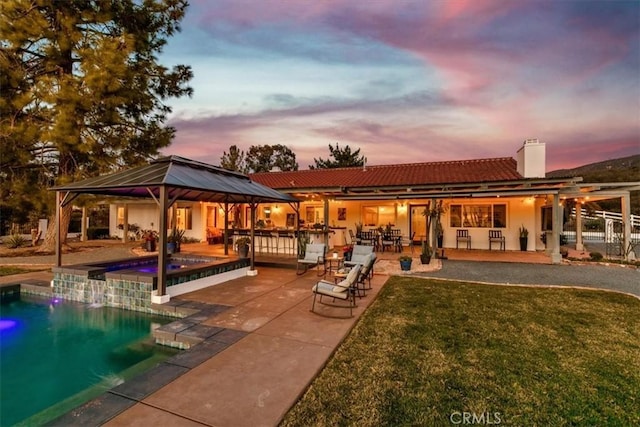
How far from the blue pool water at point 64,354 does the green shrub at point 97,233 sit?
52.4 ft

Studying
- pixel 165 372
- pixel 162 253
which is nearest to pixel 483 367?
pixel 165 372

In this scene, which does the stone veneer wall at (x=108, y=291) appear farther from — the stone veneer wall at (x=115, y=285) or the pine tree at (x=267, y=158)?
the pine tree at (x=267, y=158)

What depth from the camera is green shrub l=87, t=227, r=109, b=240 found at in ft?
66.3

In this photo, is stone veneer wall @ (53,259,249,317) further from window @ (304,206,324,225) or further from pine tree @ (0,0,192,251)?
window @ (304,206,324,225)

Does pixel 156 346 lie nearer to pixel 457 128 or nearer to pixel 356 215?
pixel 356 215

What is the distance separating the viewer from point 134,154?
42.4ft

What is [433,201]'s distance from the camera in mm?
11438

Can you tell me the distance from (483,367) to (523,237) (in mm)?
12094

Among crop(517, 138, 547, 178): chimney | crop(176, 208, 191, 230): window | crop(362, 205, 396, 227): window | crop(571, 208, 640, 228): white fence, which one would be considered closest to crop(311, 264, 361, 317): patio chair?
crop(362, 205, 396, 227): window

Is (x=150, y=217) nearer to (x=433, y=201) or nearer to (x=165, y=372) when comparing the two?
(x=433, y=201)

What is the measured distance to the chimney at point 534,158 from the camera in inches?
483

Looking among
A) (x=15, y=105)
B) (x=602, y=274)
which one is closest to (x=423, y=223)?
(x=602, y=274)

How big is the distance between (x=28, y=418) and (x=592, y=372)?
5.83 meters

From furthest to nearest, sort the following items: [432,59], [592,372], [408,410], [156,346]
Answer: [432,59], [156,346], [592,372], [408,410]
